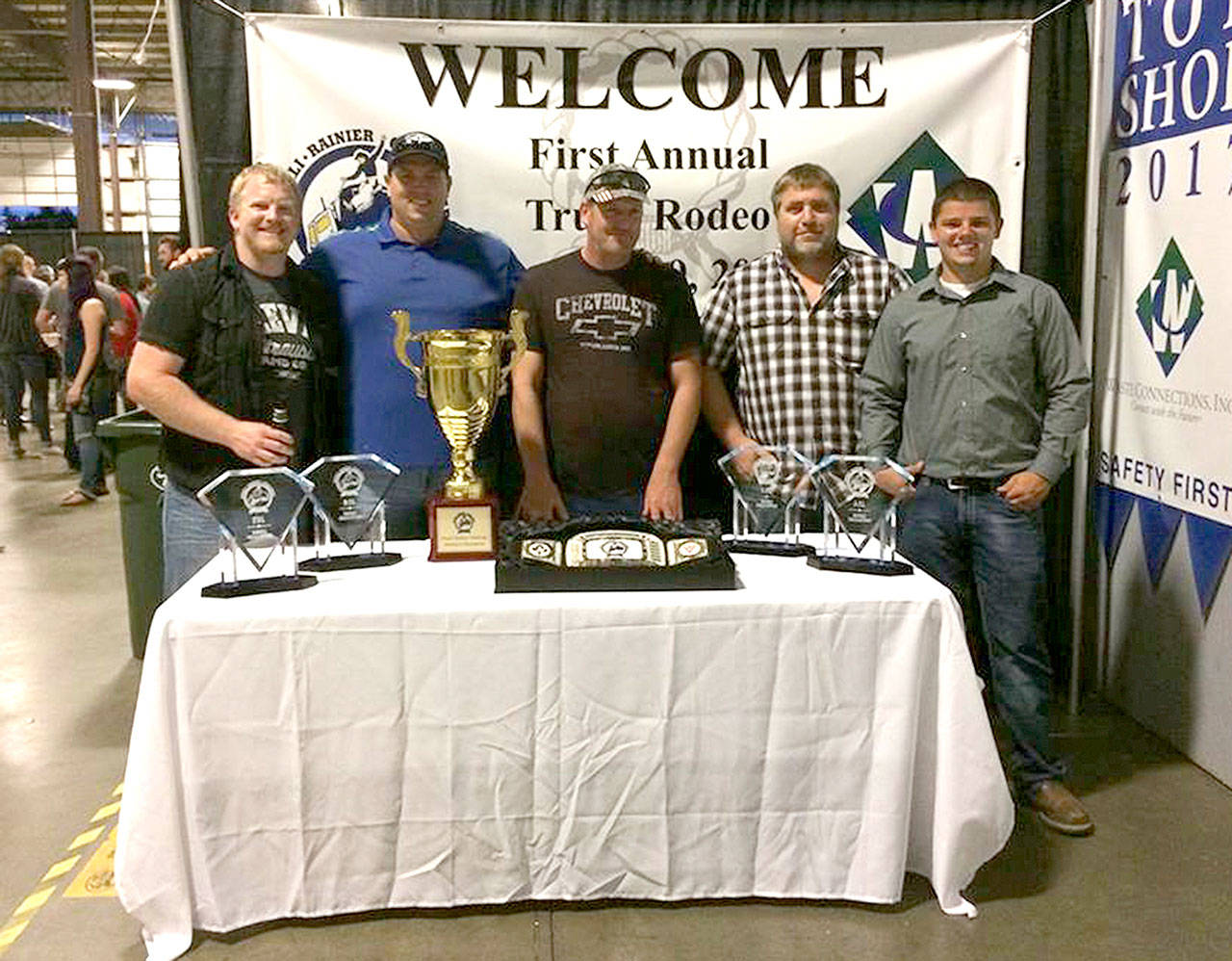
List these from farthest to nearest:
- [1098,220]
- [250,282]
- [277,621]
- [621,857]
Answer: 1. [1098,220]
2. [250,282]
3. [621,857]
4. [277,621]

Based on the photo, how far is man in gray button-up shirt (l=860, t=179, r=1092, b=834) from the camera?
246cm

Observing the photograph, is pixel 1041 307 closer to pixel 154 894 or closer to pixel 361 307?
pixel 361 307

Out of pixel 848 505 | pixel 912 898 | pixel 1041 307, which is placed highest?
pixel 1041 307

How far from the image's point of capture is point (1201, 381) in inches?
105

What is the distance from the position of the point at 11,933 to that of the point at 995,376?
2219 mm

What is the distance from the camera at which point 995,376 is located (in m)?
2.47

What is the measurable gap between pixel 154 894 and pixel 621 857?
78cm

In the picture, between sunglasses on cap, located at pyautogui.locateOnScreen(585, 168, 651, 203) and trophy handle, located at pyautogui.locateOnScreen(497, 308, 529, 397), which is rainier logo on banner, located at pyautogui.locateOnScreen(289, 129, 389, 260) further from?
trophy handle, located at pyautogui.locateOnScreen(497, 308, 529, 397)

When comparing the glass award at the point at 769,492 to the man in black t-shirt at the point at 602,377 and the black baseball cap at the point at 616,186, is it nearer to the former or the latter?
the man in black t-shirt at the point at 602,377

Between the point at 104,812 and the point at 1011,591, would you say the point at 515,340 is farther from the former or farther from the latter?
the point at 104,812

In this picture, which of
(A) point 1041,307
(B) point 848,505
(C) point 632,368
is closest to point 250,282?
(C) point 632,368

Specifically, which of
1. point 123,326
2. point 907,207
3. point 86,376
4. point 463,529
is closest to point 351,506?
point 463,529

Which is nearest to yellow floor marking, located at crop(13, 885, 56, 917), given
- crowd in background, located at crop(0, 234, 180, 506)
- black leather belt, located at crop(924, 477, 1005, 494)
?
black leather belt, located at crop(924, 477, 1005, 494)

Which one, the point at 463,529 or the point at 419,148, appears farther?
the point at 419,148
